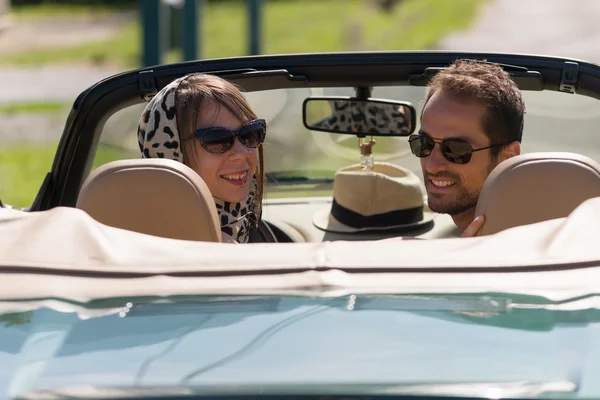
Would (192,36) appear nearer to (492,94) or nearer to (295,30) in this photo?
(492,94)

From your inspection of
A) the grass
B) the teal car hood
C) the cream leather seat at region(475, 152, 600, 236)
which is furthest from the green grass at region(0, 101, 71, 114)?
the teal car hood

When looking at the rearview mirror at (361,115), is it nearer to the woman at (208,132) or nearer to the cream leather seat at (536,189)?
the woman at (208,132)

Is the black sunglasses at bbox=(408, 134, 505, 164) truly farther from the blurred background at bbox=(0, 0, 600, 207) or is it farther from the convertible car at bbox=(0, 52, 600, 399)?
the blurred background at bbox=(0, 0, 600, 207)

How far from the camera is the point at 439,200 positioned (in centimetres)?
372

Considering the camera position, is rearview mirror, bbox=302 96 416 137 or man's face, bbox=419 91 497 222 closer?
man's face, bbox=419 91 497 222

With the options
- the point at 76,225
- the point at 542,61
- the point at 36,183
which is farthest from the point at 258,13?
the point at 76,225

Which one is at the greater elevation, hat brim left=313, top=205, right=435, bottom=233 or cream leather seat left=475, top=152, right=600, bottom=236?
cream leather seat left=475, top=152, right=600, bottom=236

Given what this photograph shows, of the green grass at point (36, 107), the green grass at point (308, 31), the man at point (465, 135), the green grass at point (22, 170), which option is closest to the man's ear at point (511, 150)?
the man at point (465, 135)

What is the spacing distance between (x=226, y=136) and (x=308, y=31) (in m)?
25.2

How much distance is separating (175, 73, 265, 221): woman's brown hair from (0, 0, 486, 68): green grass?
1934 centimetres

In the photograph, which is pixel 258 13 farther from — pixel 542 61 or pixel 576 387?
pixel 576 387

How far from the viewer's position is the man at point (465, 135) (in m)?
3.64

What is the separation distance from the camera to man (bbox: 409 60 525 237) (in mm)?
3639

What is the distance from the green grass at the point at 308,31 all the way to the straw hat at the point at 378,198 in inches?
726
